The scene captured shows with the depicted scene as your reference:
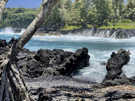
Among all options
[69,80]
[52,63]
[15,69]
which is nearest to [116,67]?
[69,80]

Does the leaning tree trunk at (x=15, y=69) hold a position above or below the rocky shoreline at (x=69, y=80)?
above

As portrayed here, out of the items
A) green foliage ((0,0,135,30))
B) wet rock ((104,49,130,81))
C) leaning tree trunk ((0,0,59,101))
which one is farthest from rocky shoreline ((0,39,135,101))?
green foliage ((0,0,135,30))

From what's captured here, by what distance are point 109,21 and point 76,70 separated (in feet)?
316

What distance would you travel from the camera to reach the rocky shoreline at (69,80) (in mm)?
11547

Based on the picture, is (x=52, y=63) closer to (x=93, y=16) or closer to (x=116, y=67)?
(x=116, y=67)

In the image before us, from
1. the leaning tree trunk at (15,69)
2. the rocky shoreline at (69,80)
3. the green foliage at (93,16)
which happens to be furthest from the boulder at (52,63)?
the green foliage at (93,16)

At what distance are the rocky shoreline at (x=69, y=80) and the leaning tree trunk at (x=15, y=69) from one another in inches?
136

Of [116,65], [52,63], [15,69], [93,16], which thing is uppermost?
[15,69]

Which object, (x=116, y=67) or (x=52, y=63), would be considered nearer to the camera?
(x=116, y=67)

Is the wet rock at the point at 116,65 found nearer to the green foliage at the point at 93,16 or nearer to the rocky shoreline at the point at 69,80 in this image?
the rocky shoreline at the point at 69,80

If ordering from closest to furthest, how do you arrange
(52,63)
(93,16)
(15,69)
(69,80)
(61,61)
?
(15,69) < (69,80) < (52,63) < (61,61) < (93,16)

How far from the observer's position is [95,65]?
26672 millimetres

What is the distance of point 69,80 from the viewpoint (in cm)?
1795

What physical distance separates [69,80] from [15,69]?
11184mm
